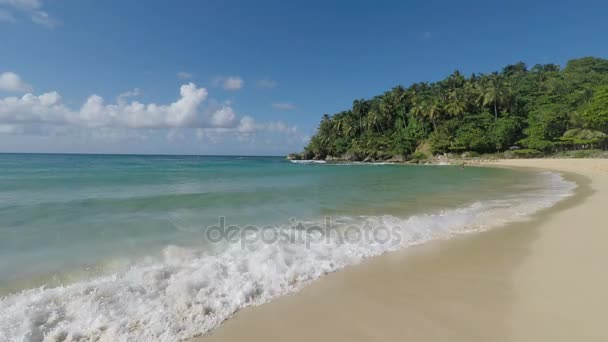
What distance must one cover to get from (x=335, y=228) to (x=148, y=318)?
4.41m

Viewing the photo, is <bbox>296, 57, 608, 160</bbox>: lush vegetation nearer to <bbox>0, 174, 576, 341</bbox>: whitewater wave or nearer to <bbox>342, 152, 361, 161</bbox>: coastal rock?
<bbox>342, 152, 361, 161</bbox>: coastal rock

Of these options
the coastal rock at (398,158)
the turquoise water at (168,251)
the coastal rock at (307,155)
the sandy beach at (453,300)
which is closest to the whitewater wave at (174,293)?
the turquoise water at (168,251)

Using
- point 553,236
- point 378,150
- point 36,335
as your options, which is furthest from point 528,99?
point 36,335

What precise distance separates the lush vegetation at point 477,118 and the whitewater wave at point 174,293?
53.9m

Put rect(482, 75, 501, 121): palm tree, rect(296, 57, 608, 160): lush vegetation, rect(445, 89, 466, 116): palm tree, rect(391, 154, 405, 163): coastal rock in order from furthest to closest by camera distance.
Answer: rect(391, 154, 405, 163): coastal rock, rect(445, 89, 466, 116): palm tree, rect(482, 75, 501, 121): palm tree, rect(296, 57, 608, 160): lush vegetation

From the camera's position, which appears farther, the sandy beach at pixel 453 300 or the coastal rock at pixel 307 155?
the coastal rock at pixel 307 155

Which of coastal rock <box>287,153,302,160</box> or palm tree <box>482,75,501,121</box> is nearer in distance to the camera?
palm tree <box>482,75,501,121</box>

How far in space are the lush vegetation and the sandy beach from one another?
51536 millimetres

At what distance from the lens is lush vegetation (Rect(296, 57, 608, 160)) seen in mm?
43781

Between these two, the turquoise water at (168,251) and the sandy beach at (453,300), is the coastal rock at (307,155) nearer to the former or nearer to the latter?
the turquoise water at (168,251)

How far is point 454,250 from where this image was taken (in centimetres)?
489

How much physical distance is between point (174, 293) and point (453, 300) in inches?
131

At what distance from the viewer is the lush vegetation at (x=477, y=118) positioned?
144 feet

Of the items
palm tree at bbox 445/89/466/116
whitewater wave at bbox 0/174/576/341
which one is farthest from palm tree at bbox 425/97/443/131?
whitewater wave at bbox 0/174/576/341
